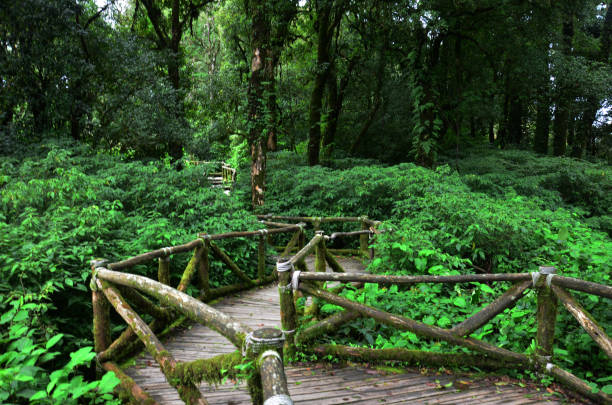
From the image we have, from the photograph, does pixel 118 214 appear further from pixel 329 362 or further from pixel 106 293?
pixel 329 362

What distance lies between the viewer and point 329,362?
391cm

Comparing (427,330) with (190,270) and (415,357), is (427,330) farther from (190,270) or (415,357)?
(190,270)

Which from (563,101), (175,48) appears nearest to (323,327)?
(175,48)

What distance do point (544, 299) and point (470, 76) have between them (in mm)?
17988

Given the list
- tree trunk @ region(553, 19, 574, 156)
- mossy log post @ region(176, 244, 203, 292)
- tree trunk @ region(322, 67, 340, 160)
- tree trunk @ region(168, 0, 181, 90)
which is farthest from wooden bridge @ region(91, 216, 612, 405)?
tree trunk @ region(553, 19, 574, 156)

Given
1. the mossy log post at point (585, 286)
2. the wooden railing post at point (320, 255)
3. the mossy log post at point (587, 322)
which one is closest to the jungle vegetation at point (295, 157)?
the mossy log post at point (587, 322)

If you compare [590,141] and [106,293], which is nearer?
[106,293]

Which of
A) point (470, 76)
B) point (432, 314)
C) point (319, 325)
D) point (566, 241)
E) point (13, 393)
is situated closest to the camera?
point (13, 393)

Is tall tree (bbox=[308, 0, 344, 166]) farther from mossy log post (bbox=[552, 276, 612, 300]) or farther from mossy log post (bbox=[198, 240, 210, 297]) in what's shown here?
mossy log post (bbox=[552, 276, 612, 300])

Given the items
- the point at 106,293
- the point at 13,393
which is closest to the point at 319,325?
the point at 106,293

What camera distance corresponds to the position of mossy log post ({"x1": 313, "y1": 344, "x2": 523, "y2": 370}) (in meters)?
3.55

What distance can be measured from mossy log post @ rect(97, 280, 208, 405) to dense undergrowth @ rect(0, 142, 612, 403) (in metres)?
0.42

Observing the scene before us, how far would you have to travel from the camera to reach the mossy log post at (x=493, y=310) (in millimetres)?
3377

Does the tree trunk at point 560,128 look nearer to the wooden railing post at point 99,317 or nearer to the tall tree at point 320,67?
the tall tree at point 320,67
